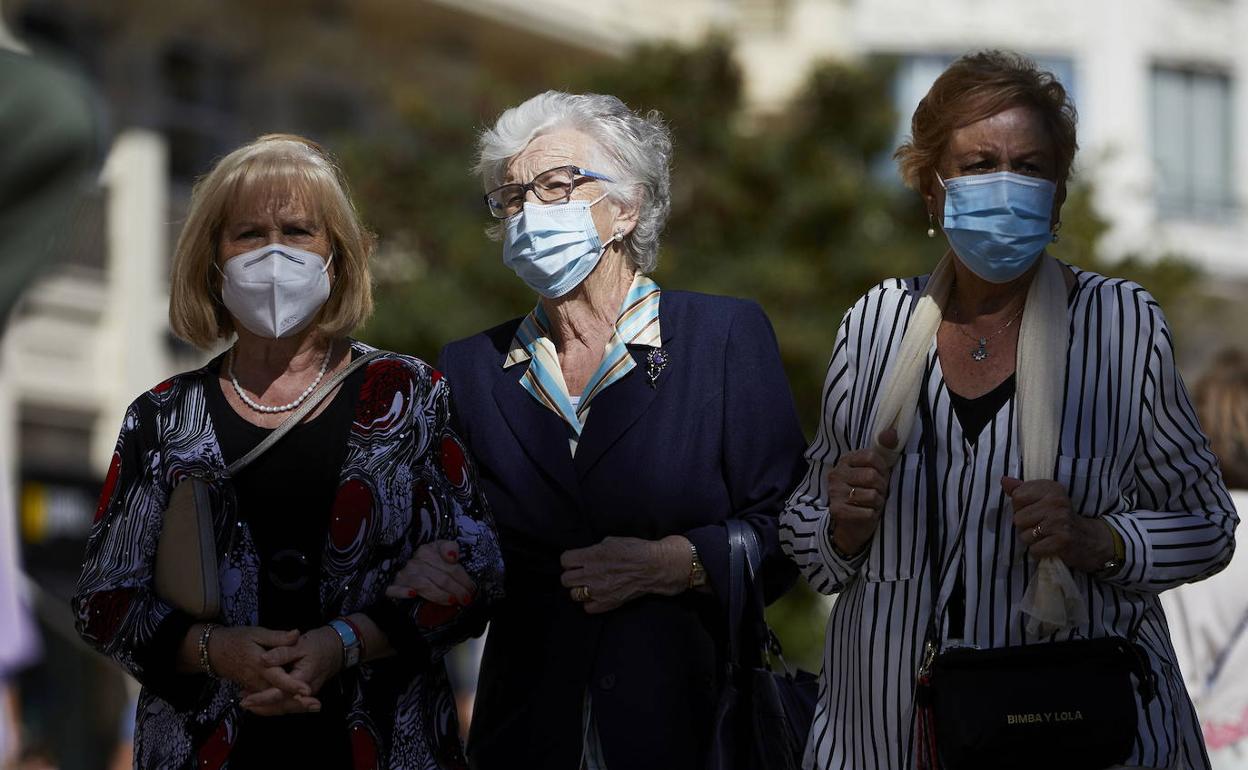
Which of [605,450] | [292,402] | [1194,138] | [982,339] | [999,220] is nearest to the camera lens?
[999,220]

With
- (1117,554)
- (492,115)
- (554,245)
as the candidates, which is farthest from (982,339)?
(492,115)

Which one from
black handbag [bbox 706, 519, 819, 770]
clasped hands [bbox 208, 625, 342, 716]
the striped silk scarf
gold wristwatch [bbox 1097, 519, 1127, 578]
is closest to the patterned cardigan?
clasped hands [bbox 208, 625, 342, 716]

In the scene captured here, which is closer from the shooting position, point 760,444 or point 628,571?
point 628,571

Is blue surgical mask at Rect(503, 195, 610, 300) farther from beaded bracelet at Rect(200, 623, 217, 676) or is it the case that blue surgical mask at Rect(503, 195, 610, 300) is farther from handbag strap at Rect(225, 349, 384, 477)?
beaded bracelet at Rect(200, 623, 217, 676)

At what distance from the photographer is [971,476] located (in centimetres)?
444

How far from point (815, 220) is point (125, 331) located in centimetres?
784

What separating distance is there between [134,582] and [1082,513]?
7.13 ft

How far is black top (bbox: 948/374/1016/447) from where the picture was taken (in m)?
4.49

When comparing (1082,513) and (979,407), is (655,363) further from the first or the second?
(1082,513)

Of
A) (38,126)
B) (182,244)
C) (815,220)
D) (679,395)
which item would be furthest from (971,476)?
(815,220)

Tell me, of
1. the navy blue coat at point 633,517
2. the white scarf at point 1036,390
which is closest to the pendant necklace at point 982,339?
the white scarf at point 1036,390

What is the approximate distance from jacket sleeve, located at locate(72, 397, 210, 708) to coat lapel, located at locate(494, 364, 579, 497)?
0.89 metres

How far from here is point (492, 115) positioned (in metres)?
13.6

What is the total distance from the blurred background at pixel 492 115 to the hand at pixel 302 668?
896cm
